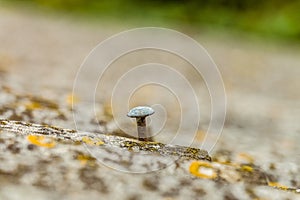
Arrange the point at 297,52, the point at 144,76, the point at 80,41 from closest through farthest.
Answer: the point at 144,76 → the point at 80,41 → the point at 297,52

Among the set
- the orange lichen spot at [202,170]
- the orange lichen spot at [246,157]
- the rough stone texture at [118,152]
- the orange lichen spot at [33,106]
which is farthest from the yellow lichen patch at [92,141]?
the orange lichen spot at [246,157]

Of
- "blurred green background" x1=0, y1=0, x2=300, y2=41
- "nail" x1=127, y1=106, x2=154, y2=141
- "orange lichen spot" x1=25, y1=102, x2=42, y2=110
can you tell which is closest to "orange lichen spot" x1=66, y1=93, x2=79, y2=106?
"orange lichen spot" x1=25, y1=102, x2=42, y2=110

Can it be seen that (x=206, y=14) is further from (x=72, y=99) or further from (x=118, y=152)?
(x=118, y=152)

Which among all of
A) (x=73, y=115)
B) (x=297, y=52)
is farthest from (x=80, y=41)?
(x=73, y=115)

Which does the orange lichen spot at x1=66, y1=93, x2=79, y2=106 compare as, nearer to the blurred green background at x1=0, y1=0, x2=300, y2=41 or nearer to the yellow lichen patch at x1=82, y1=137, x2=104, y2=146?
the yellow lichen patch at x1=82, y1=137, x2=104, y2=146

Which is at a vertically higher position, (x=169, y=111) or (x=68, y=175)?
(x=169, y=111)

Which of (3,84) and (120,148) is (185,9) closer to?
(3,84)

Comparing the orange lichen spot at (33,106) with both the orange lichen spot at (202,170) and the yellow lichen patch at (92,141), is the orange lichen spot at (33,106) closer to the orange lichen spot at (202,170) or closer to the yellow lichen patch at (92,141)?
the yellow lichen patch at (92,141)
